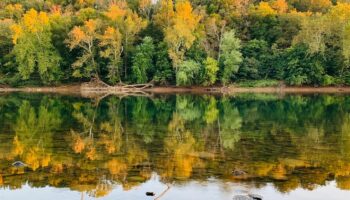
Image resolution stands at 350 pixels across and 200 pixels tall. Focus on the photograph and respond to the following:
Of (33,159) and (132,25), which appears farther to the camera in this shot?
(132,25)

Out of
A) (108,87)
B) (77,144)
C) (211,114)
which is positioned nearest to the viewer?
(77,144)

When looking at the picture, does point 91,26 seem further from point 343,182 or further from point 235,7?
point 343,182

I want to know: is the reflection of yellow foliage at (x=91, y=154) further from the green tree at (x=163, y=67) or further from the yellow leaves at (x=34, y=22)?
the yellow leaves at (x=34, y=22)

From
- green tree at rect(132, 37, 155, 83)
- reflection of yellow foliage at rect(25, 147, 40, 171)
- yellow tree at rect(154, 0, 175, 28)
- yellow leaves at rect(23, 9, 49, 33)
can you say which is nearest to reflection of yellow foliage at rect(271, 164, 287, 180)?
reflection of yellow foliage at rect(25, 147, 40, 171)

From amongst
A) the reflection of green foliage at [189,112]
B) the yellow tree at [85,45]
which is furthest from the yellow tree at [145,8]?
the reflection of green foliage at [189,112]

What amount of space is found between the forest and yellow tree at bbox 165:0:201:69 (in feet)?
0.50

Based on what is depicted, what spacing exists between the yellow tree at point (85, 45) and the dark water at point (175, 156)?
126ft

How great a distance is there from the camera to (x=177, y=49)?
78375mm

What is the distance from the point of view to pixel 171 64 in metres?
80.4

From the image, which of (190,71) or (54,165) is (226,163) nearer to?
(54,165)

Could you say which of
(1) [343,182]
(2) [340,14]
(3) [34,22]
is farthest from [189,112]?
(3) [34,22]

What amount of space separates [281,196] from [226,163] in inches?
192

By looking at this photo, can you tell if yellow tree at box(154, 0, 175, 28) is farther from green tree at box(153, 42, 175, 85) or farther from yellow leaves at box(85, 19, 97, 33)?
yellow leaves at box(85, 19, 97, 33)

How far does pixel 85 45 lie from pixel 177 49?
1507cm
